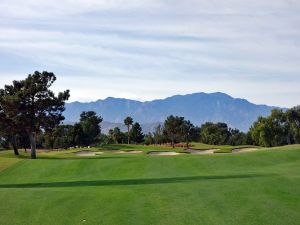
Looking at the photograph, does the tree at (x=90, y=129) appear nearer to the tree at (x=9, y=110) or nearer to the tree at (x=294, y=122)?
the tree at (x=294, y=122)

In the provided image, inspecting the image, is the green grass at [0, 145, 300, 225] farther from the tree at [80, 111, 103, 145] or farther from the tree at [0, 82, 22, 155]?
the tree at [80, 111, 103, 145]

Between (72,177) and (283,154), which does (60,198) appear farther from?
(283,154)

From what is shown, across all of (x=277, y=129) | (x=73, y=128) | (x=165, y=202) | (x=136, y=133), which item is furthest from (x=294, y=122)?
(x=165, y=202)

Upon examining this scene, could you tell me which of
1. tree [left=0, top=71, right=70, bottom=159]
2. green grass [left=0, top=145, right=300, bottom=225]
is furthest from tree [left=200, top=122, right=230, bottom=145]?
green grass [left=0, top=145, right=300, bottom=225]

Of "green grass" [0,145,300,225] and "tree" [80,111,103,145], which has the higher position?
"tree" [80,111,103,145]

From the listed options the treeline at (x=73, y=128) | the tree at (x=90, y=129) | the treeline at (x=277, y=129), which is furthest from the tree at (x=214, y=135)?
the tree at (x=90, y=129)

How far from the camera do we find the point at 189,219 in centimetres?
1532

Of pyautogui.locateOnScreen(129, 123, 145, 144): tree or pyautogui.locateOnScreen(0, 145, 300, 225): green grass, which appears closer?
pyautogui.locateOnScreen(0, 145, 300, 225): green grass

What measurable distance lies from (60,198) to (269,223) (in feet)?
30.1

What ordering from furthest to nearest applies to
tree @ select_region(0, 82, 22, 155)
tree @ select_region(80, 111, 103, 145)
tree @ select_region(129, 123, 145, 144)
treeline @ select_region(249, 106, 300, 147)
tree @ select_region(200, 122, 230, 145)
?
1. tree @ select_region(200, 122, 230, 145)
2. tree @ select_region(129, 123, 145, 144)
3. tree @ select_region(80, 111, 103, 145)
4. treeline @ select_region(249, 106, 300, 147)
5. tree @ select_region(0, 82, 22, 155)

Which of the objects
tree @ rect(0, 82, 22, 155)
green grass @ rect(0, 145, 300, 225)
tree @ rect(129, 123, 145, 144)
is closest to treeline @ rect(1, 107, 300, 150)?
tree @ rect(129, 123, 145, 144)

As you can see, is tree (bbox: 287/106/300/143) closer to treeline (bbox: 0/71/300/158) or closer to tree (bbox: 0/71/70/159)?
treeline (bbox: 0/71/300/158)

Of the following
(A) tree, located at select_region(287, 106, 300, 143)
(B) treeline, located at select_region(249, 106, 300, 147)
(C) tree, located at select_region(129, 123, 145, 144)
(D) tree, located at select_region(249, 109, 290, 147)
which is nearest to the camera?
(D) tree, located at select_region(249, 109, 290, 147)

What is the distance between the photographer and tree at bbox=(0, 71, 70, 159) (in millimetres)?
51188
